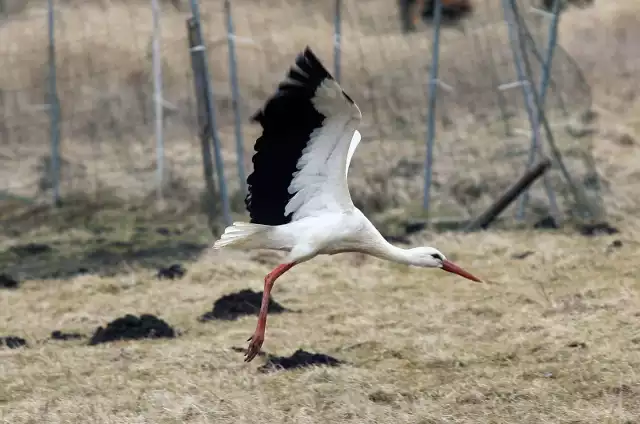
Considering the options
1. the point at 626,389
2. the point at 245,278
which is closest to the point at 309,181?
the point at 626,389

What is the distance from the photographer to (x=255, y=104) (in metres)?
14.7

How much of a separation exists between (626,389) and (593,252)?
337cm

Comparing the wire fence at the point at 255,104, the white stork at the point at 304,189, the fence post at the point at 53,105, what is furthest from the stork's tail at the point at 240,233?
the fence post at the point at 53,105

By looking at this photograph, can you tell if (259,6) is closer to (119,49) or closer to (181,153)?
(119,49)

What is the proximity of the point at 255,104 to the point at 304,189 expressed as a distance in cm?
898

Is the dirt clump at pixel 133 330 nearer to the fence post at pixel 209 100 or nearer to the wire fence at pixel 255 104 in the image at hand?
the fence post at pixel 209 100

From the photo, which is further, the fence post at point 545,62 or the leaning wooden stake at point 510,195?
the fence post at point 545,62

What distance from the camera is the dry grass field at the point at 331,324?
17.8 ft

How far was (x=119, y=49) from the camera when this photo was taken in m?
14.6

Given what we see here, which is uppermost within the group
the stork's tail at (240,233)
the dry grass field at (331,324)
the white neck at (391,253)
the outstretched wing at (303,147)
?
the outstretched wing at (303,147)

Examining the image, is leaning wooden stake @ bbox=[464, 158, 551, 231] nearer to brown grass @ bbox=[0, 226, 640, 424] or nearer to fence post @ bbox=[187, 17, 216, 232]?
brown grass @ bbox=[0, 226, 640, 424]

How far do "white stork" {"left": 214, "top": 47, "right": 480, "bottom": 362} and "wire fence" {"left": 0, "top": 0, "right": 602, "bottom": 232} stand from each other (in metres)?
4.53

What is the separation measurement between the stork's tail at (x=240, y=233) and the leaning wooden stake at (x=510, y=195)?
408 cm

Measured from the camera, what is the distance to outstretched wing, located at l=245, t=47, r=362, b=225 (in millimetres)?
→ 4989
